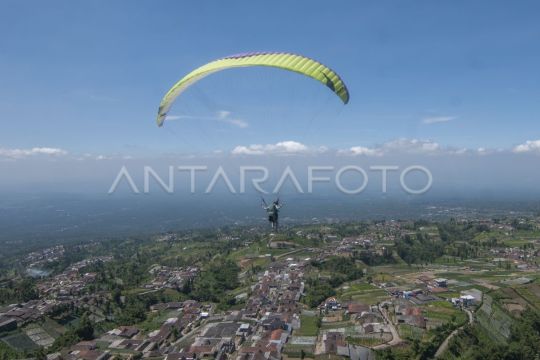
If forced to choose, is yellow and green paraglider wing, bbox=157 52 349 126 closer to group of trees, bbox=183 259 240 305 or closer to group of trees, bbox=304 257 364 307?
group of trees, bbox=304 257 364 307

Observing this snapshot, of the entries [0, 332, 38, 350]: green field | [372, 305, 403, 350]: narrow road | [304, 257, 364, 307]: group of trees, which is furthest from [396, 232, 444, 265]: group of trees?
[0, 332, 38, 350]: green field

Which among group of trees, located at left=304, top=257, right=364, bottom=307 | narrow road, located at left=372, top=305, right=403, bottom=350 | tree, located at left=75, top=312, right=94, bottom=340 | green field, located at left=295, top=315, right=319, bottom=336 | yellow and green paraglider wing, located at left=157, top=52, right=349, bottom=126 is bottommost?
tree, located at left=75, top=312, right=94, bottom=340

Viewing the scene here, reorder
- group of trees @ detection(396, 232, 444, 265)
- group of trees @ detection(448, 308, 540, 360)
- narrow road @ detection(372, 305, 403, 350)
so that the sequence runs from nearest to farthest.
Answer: group of trees @ detection(448, 308, 540, 360), narrow road @ detection(372, 305, 403, 350), group of trees @ detection(396, 232, 444, 265)

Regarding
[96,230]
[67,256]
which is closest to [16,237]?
[96,230]

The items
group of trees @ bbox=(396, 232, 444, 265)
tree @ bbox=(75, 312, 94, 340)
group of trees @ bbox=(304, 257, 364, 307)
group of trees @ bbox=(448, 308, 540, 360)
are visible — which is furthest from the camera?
group of trees @ bbox=(396, 232, 444, 265)

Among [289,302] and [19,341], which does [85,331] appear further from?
[289,302]

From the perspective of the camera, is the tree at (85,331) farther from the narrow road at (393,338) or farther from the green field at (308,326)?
the narrow road at (393,338)
